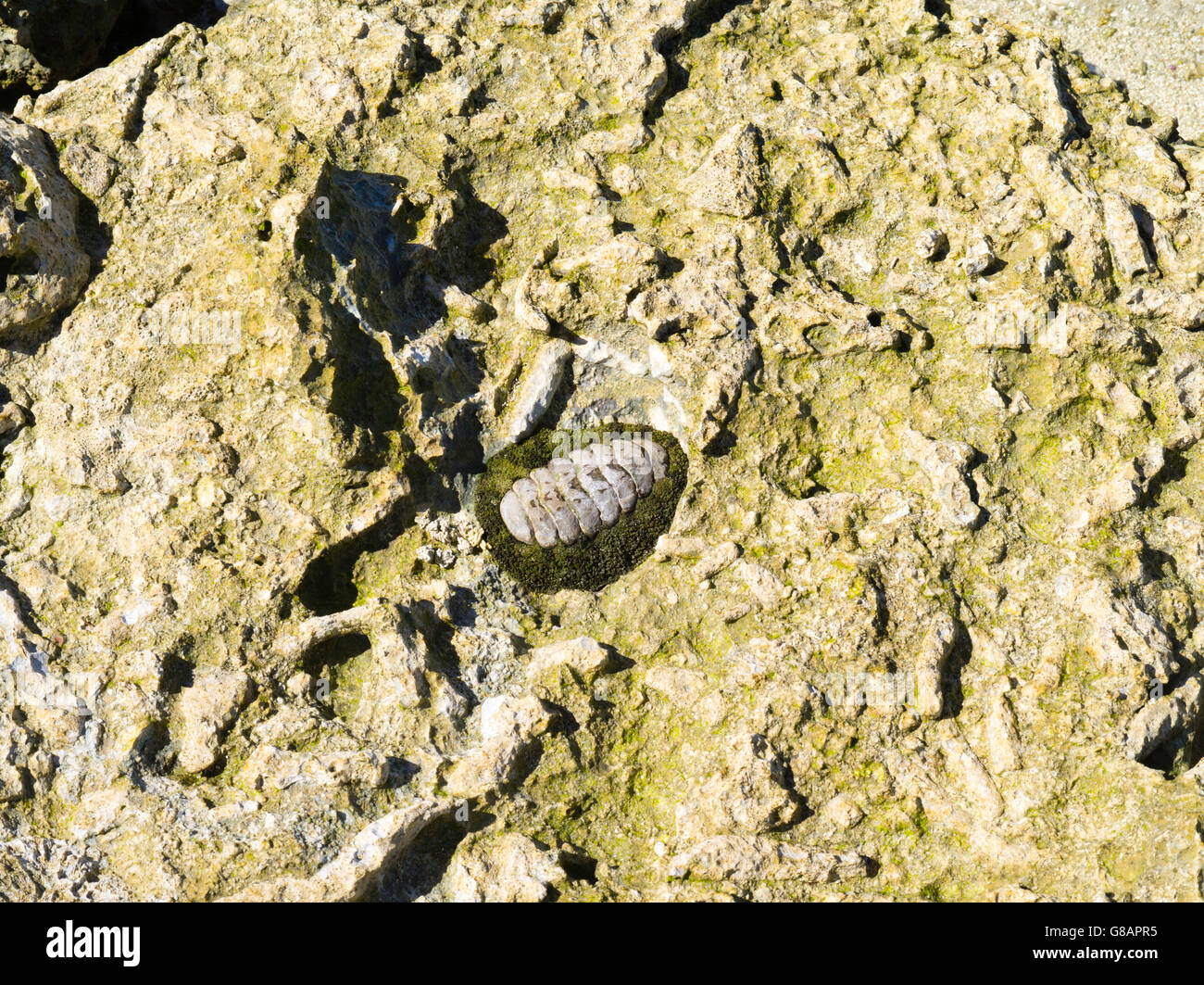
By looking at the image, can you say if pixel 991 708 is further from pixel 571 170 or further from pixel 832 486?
pixel 571 170

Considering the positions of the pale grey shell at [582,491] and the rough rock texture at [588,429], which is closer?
the rough rock texture at [588,429]

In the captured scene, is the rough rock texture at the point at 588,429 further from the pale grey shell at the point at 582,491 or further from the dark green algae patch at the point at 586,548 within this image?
the pale grey shell at the point at 582,491

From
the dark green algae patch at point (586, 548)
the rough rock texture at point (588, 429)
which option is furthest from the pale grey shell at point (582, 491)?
the rough rock texture at point (588, 429)

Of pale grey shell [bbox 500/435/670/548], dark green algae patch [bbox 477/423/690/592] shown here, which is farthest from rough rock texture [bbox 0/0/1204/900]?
pale grey shell [bbox 500/435/670/548]

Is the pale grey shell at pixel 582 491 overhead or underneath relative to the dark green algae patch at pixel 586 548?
overhead

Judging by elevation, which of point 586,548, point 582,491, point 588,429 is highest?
point 588,429

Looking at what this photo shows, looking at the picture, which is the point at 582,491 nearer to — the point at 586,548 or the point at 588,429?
the point at 586,548

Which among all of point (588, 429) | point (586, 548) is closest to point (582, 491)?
point (586, 548)

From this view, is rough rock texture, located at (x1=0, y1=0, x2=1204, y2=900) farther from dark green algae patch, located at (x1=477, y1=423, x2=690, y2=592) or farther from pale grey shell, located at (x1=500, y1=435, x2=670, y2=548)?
pale grey shell, located at (x1=500, y1=435, x2=670, y2=548)
